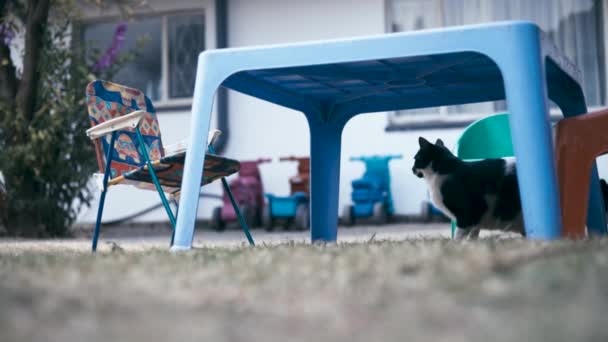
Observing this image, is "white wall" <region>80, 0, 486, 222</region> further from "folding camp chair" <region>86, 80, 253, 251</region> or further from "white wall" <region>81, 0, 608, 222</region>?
"folding camp chair" <region>86, 80, 253, 251</region>

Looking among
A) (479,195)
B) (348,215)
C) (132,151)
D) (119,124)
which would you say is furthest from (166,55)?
(479,195)

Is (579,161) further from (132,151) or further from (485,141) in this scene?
(132,151)

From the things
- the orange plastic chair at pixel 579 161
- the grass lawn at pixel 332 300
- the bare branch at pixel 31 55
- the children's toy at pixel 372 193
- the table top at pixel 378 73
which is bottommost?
the children's toy at pixel 372 193

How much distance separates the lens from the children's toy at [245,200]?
7164 mm

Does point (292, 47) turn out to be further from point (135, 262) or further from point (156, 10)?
point (156, 10)

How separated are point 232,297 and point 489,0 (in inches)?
253

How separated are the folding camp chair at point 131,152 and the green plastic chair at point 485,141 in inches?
48.5

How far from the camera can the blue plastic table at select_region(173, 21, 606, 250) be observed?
221 centimetres

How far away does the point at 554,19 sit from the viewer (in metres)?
7.02

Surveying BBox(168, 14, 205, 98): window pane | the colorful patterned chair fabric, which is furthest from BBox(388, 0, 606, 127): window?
the colorful patterned chair fabric

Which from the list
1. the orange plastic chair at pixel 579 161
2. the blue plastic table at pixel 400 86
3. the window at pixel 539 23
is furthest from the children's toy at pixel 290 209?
the orange plastic chair at pixel 579 161

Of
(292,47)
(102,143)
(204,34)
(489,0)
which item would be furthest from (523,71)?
(204,34)

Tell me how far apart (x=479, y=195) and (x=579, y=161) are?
1.67ft

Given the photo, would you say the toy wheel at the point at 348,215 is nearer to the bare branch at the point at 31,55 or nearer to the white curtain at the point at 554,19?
the white curtain at the point at 554,19
